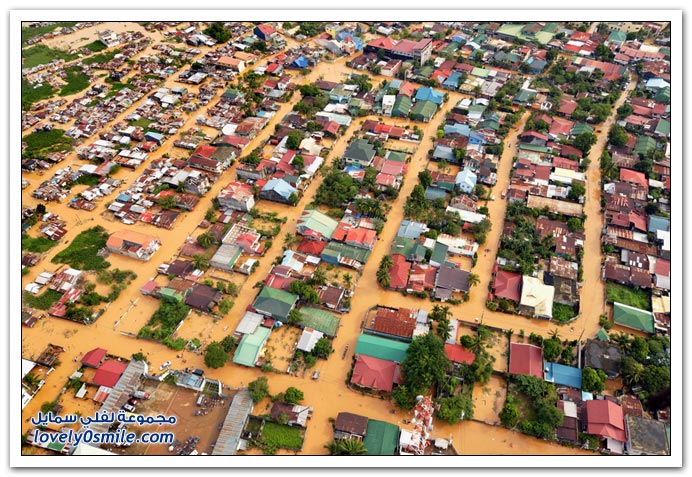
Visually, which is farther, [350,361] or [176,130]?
[176,130]

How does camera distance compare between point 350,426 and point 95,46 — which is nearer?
point 350,426

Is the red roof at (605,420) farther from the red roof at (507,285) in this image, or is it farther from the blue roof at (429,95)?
the blue roof at (429,95)

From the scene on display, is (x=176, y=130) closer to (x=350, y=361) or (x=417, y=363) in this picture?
(x=350, y=361)

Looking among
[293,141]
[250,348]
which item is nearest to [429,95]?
[293,141]

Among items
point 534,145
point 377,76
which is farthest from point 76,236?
point 534,145

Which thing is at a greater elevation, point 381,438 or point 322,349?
point 322,349

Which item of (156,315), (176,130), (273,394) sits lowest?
(273,394)

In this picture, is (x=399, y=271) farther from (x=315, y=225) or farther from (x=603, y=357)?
(x=603, y=357)
